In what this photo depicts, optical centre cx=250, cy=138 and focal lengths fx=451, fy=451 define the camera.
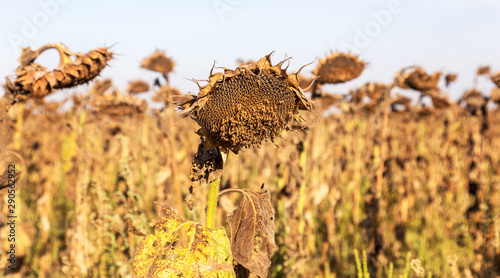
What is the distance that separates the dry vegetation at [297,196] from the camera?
3834 mm

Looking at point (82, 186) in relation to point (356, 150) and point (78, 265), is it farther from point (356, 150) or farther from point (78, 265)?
point (356, 150)

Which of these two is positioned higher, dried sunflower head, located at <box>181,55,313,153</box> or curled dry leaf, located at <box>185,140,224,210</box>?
dried sunflower head, located at <box>181,55,313,153</box>

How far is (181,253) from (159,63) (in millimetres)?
3721

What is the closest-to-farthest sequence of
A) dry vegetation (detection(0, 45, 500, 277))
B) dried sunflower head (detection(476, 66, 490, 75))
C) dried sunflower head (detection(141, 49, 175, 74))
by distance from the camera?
dry vegetation (detection(0, 45, 500, 277)), dried sunflower head (detection(141, 49, 175, 74)), dried sunflower head (detection(476, 66, 490, 75))

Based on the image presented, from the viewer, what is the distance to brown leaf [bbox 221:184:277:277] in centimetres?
175

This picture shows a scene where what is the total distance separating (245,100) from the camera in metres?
1.72

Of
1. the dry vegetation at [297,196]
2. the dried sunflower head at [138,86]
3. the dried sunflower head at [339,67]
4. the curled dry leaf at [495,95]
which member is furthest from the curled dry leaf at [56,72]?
the curled dry leaf at [495,95]

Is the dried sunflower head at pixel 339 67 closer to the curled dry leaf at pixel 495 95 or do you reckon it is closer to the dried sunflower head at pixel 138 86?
the dried sunflower head at pixel 138 86

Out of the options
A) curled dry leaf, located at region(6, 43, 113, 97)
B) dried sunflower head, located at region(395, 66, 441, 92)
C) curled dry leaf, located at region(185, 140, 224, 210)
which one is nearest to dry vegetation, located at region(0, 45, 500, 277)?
dried sunflower head, located at region(395, 66, 441, 92)

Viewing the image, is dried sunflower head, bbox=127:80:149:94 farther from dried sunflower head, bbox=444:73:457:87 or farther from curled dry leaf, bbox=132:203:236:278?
dried sunflower head, bbox=444:73:457:87

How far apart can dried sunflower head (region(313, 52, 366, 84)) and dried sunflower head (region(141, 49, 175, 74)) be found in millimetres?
1988

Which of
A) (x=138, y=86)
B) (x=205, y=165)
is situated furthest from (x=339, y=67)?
(x=138, y=86)

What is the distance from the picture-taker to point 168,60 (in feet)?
16.8

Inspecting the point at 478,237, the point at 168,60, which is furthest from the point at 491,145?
the point at 168,60
